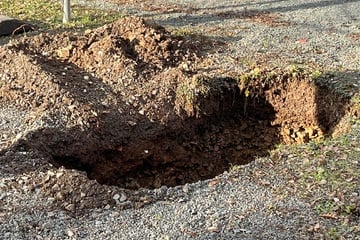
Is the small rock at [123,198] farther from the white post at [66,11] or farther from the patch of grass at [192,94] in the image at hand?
the white post at [66,11]

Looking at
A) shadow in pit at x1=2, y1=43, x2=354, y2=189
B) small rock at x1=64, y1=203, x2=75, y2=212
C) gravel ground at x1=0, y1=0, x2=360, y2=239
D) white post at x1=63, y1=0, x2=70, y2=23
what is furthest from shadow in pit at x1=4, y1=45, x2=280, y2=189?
white post at x1=63, y1=0, x2=70, y2=23

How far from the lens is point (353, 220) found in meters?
4.67

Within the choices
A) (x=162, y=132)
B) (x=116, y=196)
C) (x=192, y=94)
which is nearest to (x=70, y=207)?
(x=116, y=196)

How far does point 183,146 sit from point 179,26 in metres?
2.98

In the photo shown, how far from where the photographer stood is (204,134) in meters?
6.99

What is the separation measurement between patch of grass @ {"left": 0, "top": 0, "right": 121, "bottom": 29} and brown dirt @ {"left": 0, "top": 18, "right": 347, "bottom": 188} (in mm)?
1732

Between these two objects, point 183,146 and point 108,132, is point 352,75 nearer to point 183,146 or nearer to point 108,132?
point 183,146

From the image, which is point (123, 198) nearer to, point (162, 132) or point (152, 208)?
point (152, 208)

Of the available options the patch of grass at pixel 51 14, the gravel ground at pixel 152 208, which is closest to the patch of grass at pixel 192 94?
the gravel ground at pixel 152 208

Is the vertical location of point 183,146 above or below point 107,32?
below

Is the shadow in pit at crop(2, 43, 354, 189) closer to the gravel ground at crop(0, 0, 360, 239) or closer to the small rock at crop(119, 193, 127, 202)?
the gravel ground at crop(0, 0, 360, 239)

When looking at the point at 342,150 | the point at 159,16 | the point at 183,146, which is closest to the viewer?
the point at 342,150

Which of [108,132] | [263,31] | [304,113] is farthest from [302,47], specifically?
[108,132]

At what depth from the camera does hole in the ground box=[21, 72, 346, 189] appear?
20.7 ft
